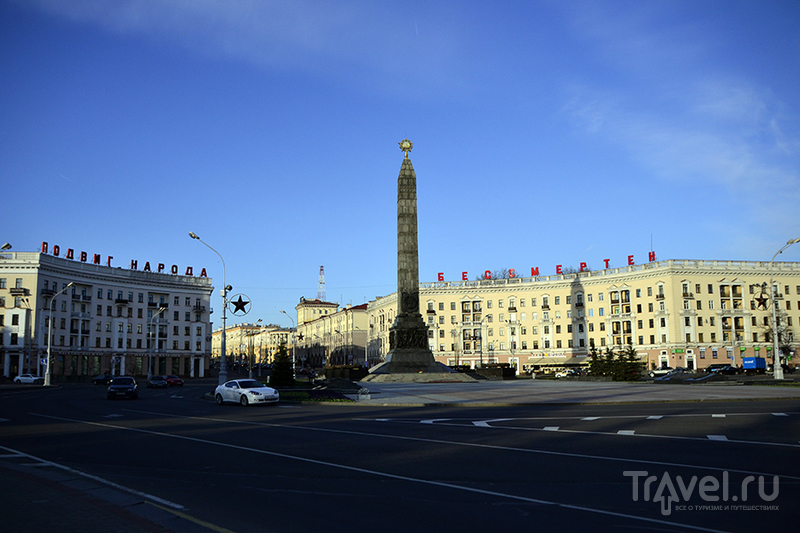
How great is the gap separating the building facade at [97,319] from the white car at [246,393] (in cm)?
5681

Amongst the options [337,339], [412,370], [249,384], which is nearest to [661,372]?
[412,370]

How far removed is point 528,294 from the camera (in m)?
109

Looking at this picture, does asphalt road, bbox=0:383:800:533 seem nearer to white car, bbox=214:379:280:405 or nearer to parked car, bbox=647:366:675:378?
white car, bbox=214:379:280:405

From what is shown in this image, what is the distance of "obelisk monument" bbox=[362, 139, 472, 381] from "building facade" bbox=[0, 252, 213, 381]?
50342 mm

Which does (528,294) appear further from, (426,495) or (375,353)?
(426,495)

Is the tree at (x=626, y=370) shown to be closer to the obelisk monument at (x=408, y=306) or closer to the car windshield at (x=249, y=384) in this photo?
the obelisk monument at (x=408, y=306)

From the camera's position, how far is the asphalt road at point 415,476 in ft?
24.0

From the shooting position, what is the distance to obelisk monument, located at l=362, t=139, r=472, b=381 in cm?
4844

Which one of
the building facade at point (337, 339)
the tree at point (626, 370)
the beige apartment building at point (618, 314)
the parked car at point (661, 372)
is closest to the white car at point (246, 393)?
the tree at point (626, 370)

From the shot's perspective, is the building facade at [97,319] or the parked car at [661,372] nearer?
the parked car at [661,372]

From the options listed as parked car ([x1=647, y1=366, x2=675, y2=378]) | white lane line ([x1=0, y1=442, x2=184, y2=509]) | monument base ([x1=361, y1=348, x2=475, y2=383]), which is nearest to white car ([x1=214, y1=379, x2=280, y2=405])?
white lane line ([x1=0, y1=442, x2=184, y2=509])

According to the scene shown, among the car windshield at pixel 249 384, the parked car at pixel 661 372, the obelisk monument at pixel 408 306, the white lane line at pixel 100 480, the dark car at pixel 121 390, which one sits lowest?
the parked car at pixel 661 372

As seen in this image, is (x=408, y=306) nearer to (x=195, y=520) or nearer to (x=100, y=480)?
(x=100, y=480)

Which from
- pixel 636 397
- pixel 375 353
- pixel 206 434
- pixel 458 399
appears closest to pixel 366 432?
pixel 206 434
